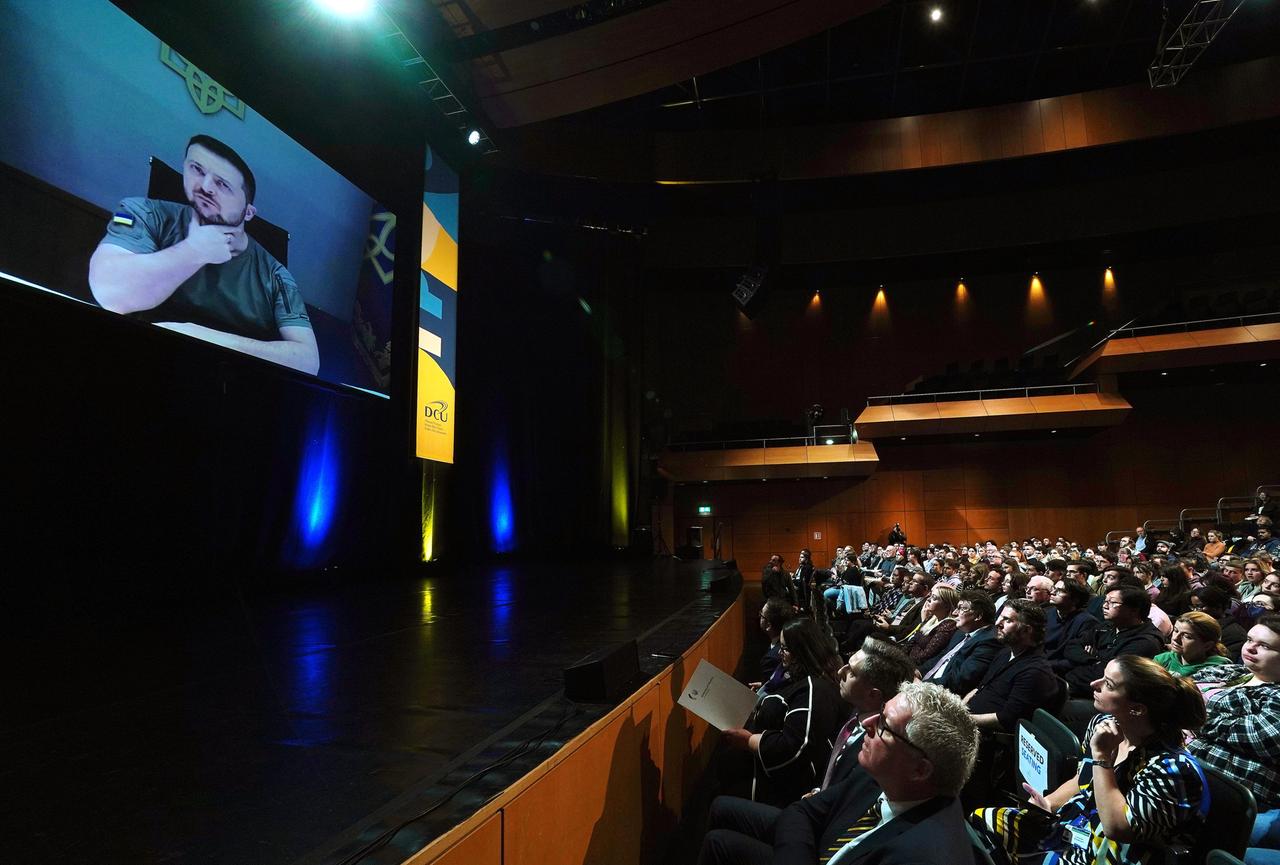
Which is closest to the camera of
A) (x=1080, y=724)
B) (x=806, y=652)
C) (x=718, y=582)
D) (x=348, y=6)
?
(x=806, y=652)

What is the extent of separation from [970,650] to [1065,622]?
4.19 ft

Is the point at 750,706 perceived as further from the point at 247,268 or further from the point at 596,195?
the point at 596,195

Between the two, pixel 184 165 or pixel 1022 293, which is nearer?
pixel 184 165

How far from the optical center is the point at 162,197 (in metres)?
4.96

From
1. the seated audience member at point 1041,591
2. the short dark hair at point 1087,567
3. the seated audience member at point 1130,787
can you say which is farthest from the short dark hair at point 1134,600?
the short dark hair at point 1087,567

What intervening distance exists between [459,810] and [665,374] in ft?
59.9

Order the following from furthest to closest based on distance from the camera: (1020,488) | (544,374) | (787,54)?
(1020,488) → (544,374) → (787,54)

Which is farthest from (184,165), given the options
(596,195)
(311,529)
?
(596,195)

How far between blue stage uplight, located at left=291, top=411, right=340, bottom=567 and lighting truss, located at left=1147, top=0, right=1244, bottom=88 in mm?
12070

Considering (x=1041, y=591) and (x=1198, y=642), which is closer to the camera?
(x=1198, y=642)

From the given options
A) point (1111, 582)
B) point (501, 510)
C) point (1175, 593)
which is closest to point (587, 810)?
point (1111, 582)

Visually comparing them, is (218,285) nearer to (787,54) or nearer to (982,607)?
(982,607)

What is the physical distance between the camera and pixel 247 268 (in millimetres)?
5691

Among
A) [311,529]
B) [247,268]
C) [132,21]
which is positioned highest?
[132,21]
